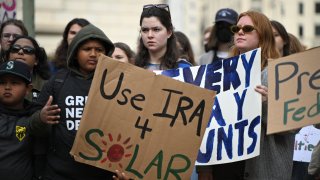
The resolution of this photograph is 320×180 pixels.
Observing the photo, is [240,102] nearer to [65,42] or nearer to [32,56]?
[32,56]

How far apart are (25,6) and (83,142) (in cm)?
356

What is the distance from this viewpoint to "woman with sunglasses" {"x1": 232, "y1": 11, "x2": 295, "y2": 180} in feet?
18.0

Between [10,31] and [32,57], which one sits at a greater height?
[10,31]

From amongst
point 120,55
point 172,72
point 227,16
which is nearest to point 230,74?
point 172,72

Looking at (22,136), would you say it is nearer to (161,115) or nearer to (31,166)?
(31,166)

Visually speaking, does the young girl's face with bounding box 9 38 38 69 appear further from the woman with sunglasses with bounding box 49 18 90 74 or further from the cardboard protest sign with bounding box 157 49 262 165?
the cardboard protest sign with bounding box 157 49 262 165

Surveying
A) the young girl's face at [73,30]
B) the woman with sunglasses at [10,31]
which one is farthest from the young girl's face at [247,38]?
the woman with sunglasses at [10,31]

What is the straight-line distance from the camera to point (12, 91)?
562cm

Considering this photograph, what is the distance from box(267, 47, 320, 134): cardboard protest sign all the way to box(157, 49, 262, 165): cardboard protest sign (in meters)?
0.25

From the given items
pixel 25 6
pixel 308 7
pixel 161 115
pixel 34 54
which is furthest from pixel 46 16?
pixel 308 7

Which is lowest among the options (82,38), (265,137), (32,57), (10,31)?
(265,137)

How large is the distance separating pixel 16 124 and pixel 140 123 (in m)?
0.86

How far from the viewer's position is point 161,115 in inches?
206

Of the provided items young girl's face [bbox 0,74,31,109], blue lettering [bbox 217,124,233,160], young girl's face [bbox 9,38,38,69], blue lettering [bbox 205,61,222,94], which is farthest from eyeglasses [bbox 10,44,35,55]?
blue lettering [bbox 217,124,233,160]
